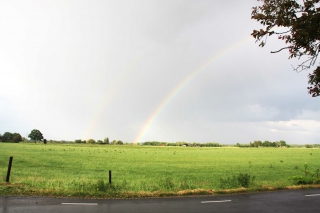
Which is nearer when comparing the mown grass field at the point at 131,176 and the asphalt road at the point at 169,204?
the asphalt road at the point at 169,204

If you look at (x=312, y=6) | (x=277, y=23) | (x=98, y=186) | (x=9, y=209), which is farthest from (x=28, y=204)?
(x=312, y=6)

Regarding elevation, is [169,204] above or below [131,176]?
above

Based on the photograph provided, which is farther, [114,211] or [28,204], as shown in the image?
[28,204]

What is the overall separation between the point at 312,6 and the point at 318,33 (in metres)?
0.87

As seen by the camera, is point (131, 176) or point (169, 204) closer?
point (169, 204)

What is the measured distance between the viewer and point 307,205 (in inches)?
424

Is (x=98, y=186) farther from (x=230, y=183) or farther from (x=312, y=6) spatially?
Result: (x=312, y=6)

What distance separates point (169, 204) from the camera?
421 inches

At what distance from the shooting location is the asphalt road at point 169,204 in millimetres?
9555

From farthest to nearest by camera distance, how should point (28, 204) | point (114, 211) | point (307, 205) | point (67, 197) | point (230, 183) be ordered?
point (230, 183) < point (67, 197) < point (307, 205) < point (28, 204) < point (114, 211)

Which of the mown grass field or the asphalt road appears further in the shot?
the mown grass field

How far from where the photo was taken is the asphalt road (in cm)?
955

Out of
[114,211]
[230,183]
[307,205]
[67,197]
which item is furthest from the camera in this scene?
[230,183]

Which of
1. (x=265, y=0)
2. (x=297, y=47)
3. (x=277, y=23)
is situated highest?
(x=265, y=0)
